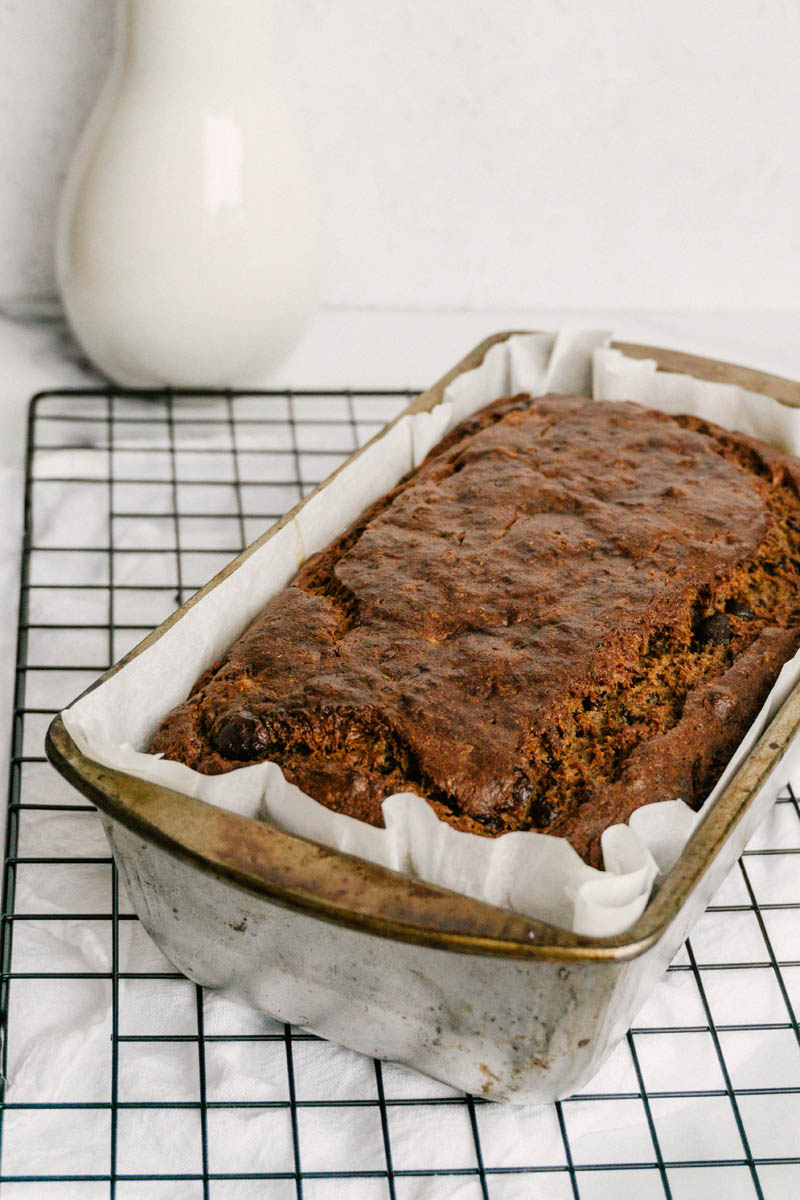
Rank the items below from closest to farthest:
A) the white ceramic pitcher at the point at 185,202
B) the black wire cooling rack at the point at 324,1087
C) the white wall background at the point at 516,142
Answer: the black wire cooling rack at the point at 324,1087, the white ceramic pitcher at the point at 185,202, the white wall background at the point at 516,142

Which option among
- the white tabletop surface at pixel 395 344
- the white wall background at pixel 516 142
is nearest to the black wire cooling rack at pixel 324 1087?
the white tabletop surface at pixel 395 344

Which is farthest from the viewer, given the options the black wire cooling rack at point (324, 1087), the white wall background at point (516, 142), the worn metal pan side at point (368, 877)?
the white wall background at point (516, 142)

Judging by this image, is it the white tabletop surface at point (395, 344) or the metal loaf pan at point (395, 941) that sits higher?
the metal loaf pan at point (395, 941)

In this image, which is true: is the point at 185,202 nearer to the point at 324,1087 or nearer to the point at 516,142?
the point at 516,142

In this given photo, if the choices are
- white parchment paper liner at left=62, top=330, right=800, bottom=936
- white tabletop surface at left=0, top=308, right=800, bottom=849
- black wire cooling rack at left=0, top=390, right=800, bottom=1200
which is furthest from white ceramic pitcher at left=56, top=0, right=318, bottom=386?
black wire cooling rack at left=0, top=390, right=800, bottom=1200

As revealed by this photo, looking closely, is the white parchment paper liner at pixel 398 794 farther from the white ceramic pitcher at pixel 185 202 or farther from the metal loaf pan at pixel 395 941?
the white ceramic pitcher at pixel 185 202

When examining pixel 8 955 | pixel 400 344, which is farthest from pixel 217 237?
pixel 8 955
